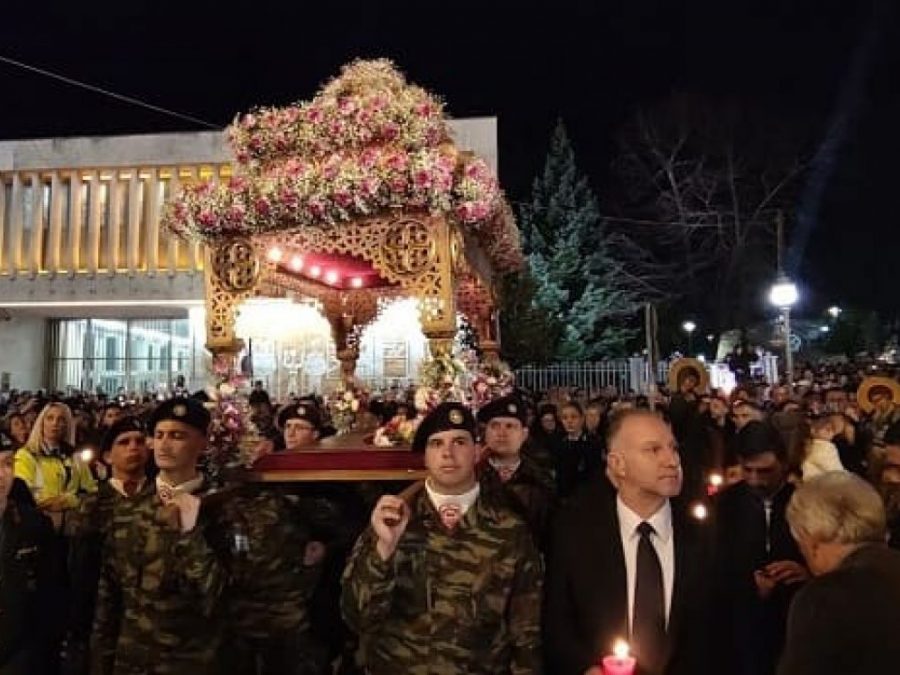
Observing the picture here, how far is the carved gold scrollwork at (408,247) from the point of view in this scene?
7.04m

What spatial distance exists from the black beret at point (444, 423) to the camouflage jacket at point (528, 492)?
12.6 inches

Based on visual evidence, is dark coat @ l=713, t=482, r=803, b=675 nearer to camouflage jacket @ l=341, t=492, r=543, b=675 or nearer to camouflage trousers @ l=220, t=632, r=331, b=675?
camouflage jacket @ l=341, t=492, r=543, b=675

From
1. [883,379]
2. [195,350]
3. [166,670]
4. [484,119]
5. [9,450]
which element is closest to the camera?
[166,670]

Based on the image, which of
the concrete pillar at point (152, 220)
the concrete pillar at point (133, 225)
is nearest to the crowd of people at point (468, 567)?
the concrete pillar at point (152, 220)

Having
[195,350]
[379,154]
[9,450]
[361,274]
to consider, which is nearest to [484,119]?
[195,350]

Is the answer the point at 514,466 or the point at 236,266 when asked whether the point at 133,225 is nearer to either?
the point at 236,266

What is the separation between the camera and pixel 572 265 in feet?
105

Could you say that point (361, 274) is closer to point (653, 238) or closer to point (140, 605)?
point (140, 605)

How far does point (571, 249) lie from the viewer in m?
32.1

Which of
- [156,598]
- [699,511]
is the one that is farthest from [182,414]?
[699,511]

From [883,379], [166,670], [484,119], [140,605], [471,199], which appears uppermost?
[484,119]

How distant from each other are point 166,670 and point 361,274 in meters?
7.73

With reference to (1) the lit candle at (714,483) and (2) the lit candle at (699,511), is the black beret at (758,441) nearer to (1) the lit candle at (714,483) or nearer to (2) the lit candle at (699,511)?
(1) the lit candle at (714,483)

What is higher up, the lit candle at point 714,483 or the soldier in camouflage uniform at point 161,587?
the lit candle at point 714,483
